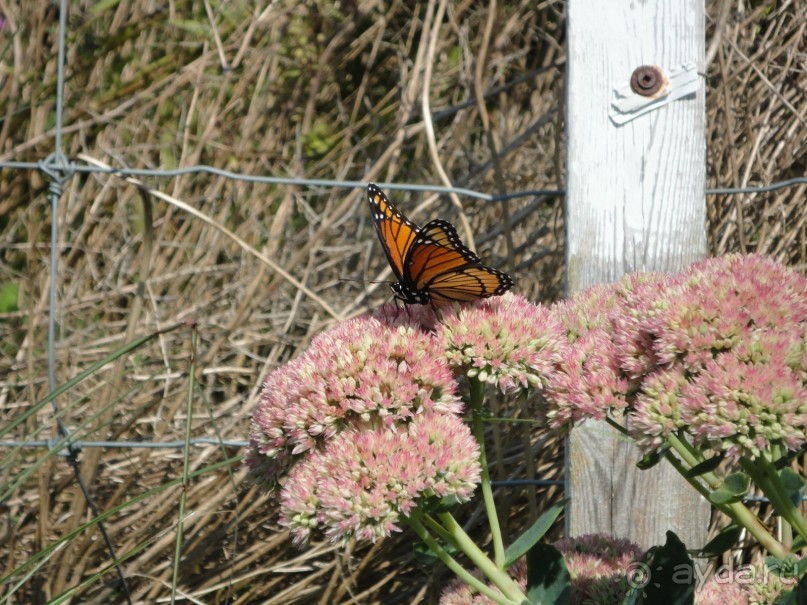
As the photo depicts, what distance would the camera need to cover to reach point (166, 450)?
267 centimetres

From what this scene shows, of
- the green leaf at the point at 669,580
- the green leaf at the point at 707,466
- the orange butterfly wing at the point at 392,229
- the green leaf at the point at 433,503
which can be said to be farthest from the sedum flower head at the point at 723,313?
the orange butterfly wing at the point at 392,229

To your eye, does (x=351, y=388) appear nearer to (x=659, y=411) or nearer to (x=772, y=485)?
(x=659, y=411)

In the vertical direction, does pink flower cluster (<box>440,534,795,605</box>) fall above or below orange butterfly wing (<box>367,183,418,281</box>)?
below

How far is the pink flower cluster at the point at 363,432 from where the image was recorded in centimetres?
112

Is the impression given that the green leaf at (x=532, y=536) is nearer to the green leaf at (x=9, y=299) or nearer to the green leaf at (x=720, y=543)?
the green leaf at (x=720, y=543)

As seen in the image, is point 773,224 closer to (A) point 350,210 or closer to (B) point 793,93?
(B) point 793,93

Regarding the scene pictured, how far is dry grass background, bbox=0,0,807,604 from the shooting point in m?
2.45

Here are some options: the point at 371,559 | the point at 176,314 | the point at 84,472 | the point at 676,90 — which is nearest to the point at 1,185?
the point at 176,314

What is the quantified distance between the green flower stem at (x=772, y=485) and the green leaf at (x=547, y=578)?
268 mm

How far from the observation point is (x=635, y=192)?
5.91 ft

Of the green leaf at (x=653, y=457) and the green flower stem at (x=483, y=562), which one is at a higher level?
the green leaf at (x=653, y=457)

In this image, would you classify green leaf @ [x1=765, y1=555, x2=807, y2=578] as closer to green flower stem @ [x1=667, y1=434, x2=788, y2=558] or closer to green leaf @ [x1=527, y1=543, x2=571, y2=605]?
green flower stem @ [x1=667, y1=434, x2=788, y2=558]

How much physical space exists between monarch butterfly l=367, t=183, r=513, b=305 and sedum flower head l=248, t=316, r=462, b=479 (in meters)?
0.17

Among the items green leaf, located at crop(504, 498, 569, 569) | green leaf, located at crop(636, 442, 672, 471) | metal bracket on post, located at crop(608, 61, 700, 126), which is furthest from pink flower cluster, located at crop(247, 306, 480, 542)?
metal bracket on post, located at crop(608, 61, 700, 126)
